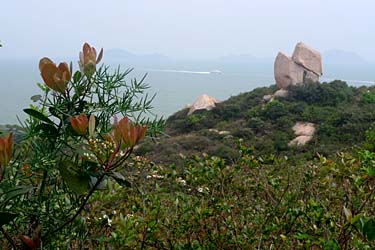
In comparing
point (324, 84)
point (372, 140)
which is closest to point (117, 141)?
point (372, 140)

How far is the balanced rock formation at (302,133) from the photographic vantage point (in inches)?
622

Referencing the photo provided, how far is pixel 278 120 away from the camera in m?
18.4

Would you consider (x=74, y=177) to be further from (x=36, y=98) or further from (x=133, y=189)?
(x=133, y=189)

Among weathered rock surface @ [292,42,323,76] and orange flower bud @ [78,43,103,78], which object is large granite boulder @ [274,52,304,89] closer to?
weathered rock surface @ [292,42,323,76]

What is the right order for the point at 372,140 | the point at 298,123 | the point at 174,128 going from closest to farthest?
the point at 372,140 → the point at 298,123 → the point at 174,128

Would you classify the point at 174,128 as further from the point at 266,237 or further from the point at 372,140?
the point at 266,237

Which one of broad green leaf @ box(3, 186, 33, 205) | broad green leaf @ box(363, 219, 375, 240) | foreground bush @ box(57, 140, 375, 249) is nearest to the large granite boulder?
foreground bush @ box(57, 140, 375, 249)

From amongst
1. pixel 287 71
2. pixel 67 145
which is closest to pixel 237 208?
pixel 67 145

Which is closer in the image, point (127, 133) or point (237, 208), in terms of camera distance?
point (127, 133)

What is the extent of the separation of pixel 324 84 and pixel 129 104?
71.6ft

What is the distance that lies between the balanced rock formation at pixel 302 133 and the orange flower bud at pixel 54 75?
1496 centimetres

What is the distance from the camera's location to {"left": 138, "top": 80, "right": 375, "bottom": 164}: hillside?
1551 centimetres

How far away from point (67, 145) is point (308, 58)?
21.8 m

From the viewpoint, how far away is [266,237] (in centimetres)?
146
